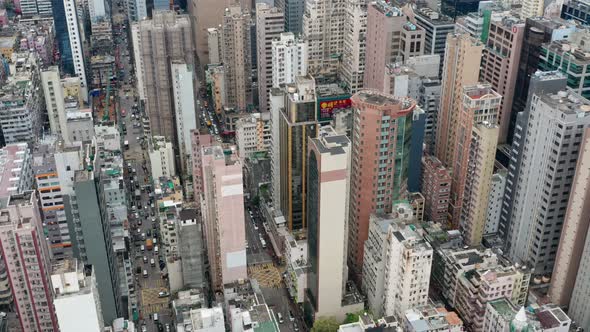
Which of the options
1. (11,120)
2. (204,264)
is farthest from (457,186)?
(11,120)

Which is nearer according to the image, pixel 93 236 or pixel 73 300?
pixel 73 300

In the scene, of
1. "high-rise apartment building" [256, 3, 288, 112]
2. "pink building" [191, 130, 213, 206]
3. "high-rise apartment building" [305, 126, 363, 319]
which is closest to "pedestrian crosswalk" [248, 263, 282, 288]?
"high-rise apartment building" [305, 126, 363, 319]

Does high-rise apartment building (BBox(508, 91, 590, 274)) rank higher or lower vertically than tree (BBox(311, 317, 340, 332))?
higher

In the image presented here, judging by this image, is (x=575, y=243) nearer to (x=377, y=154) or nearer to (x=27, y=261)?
(x=377, y=154)

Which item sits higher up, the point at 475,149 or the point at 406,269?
the point at 475,149

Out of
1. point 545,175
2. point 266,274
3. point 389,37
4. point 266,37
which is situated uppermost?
point 389,37

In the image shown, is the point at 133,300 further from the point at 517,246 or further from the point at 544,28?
the point at 544,28

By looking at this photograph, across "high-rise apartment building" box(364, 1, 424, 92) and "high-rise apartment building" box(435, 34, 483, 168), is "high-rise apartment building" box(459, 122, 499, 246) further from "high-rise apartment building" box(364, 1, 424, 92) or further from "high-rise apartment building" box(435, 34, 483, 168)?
"high-rise apartment building" box(364, 1, 424, 92)

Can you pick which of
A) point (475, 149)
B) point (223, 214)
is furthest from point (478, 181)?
point (223, 214)
